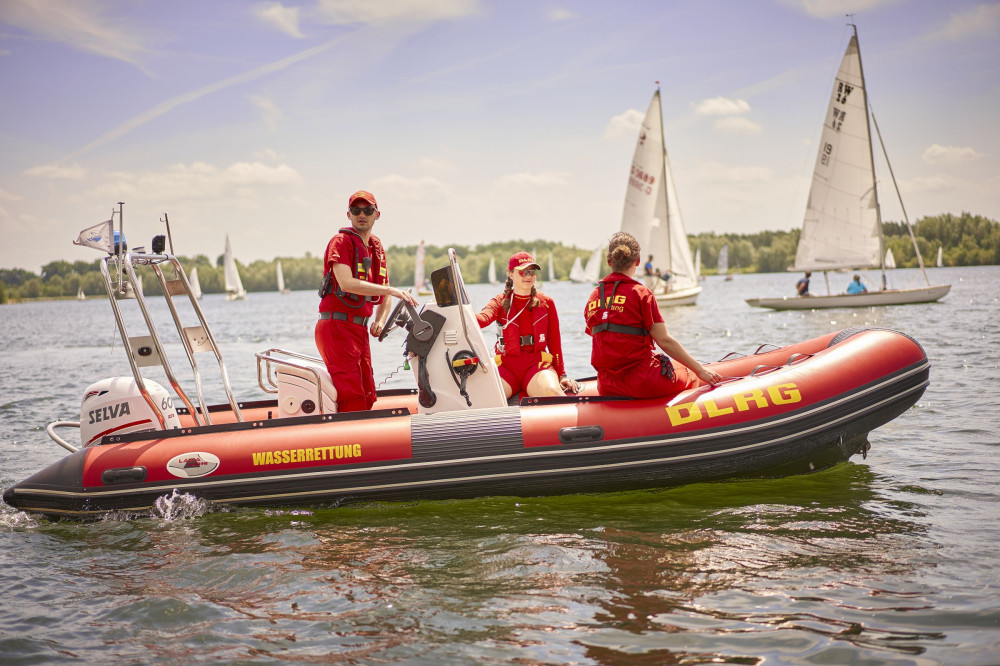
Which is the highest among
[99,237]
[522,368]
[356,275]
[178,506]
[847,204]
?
[847,204]

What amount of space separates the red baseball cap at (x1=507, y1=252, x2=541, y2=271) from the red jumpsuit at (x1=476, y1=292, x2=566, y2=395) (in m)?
0.21

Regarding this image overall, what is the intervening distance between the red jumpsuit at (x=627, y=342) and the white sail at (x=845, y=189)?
835 inches

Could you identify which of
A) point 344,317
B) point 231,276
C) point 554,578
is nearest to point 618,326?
point 554,578

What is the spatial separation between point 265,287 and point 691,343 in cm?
8613

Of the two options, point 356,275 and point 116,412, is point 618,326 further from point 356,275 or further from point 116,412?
point 116,412

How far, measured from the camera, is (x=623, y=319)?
4711 millimetres

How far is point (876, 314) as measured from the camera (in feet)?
71.0

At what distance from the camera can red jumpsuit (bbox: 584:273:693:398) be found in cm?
466

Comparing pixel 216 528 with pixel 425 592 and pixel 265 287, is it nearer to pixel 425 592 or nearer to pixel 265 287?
pixel 425 592

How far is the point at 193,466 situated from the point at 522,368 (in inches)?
86.5

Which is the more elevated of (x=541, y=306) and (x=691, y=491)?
(x=541, y=306)

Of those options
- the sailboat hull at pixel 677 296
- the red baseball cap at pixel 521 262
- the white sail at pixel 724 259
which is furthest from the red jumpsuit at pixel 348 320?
the white sail at pixel 724 259

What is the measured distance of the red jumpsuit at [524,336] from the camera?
211 inches

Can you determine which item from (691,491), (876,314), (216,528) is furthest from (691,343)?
(216,528)
